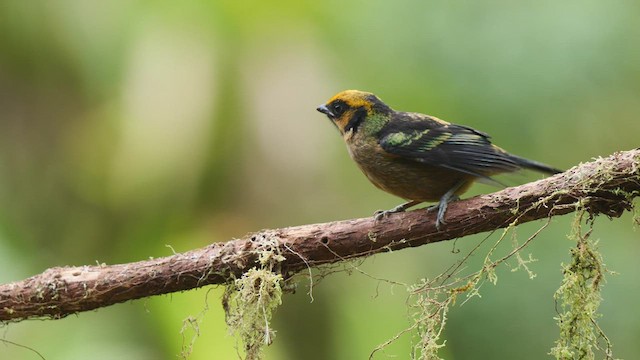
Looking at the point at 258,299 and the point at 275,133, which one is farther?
the point at 275,133

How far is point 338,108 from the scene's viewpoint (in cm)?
448

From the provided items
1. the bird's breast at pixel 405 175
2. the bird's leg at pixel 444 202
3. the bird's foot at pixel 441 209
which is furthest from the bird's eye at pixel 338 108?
the bird's foot at pixel 441 209

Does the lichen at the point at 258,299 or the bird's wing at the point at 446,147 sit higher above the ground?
the bird's wing at the point at 446,147

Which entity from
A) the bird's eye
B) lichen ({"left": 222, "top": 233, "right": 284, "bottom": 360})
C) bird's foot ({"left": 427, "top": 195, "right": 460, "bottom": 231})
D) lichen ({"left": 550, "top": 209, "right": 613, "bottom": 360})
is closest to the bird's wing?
bird's foot ({"left": 427, "top": 195, "right": 460, "bottom": 231})

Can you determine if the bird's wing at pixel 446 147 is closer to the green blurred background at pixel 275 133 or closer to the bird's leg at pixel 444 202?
the bird's leg at pixel 444 202

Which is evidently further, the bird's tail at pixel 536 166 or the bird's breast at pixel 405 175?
the bird's breast at pixel 405 175

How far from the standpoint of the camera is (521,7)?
6.72 metres

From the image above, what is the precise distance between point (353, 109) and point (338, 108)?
0.35 ft

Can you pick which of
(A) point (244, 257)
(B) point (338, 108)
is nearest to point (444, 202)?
(A) point (244, 257)

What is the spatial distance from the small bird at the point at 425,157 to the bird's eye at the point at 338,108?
0.21 meters

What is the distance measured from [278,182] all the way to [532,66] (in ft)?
7.93

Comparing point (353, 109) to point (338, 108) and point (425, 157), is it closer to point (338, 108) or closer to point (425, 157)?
point (338, 108)

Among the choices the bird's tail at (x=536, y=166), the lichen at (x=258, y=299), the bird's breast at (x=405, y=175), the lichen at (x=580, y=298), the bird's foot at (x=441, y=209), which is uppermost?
the bird's breast at (x=405, y=175)

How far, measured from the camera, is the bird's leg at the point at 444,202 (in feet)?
11.3
